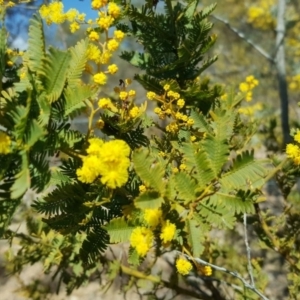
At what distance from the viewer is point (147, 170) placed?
870 millimetres

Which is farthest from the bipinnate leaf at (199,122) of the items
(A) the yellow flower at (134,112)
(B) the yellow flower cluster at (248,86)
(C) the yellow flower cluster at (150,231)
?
(B) the yellow flower cluster at (248,86)

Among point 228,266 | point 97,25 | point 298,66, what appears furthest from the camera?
point 298,66

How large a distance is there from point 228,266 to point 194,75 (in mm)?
1867

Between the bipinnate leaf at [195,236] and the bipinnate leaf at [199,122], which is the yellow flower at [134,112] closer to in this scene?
the bipinnate leaf at [199,122]

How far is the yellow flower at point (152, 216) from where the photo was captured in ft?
2.94

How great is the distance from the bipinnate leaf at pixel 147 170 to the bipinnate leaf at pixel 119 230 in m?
0.14

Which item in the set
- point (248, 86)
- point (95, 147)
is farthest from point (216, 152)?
point (248, 86)

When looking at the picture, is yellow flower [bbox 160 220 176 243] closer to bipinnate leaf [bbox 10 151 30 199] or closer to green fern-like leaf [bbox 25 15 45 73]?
bipinnate leaf [bbox 10 151 30 199]

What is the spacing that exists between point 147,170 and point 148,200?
0.22 ft

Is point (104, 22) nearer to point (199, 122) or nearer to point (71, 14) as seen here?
point (71, 14)

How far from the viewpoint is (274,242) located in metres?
1.92

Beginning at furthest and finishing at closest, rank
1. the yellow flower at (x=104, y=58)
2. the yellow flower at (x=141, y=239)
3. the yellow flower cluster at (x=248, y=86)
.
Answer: the yellow flower cluster at (x=248, y=86), the yellow flower at (x=104, y=58), the yellow flower at (x=141, y=239)

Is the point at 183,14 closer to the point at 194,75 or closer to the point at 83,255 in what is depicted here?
the point at 194,75

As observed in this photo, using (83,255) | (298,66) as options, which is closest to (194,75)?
(83,255)
